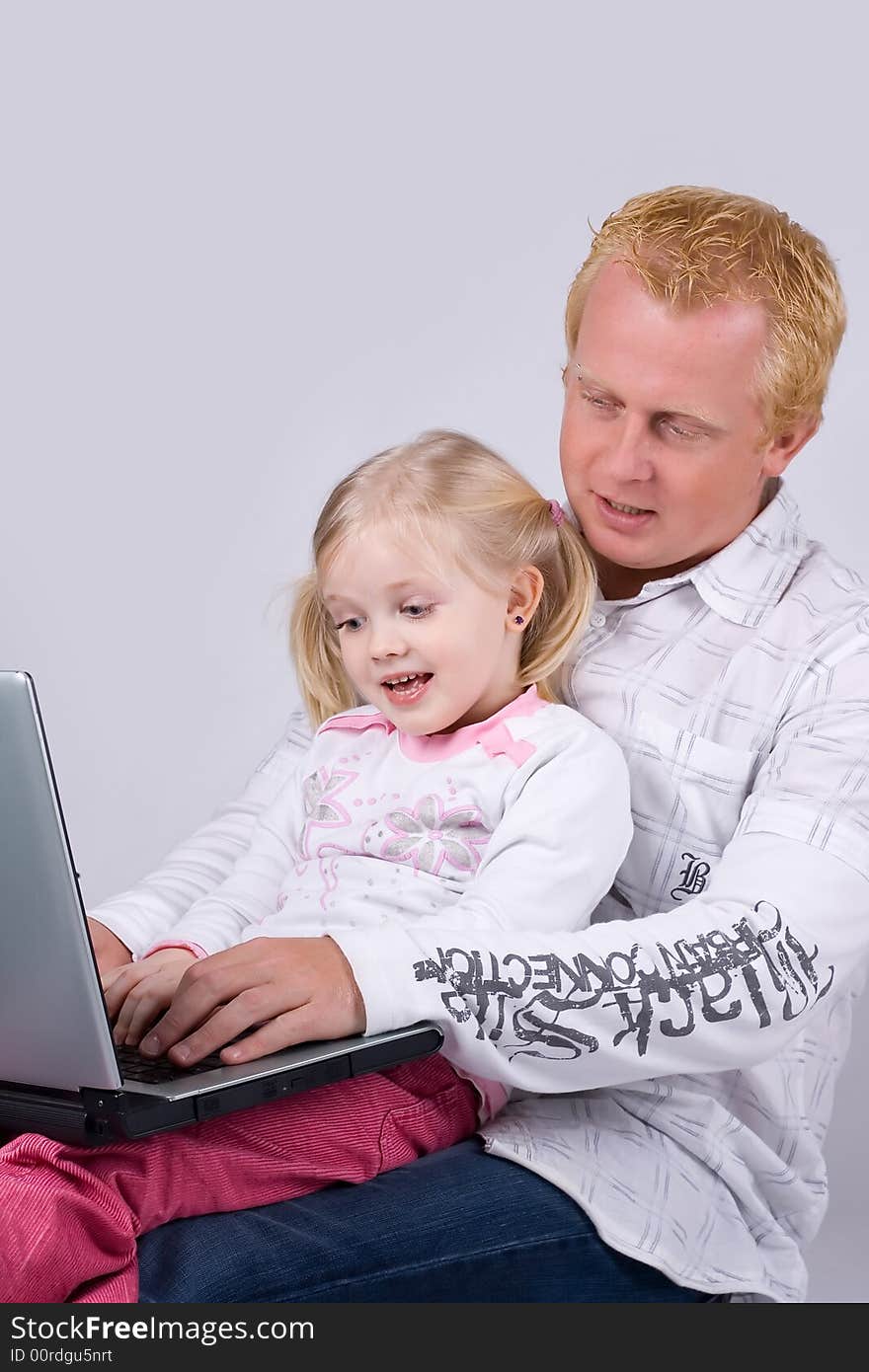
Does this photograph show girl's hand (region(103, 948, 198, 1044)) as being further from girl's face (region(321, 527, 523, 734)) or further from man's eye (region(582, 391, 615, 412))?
man's eye (region(582, 391, 615, 412))

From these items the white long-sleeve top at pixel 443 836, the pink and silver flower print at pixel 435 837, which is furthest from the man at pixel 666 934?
the pink and silver flower print at pixel 435 837

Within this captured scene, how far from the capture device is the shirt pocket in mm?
1982

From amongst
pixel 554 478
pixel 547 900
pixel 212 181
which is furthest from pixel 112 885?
pixel 547 900

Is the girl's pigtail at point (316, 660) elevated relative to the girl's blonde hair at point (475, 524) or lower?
lower

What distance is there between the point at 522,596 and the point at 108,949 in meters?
0.68

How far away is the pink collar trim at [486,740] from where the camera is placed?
6.39 feet

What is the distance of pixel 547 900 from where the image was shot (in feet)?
5.88

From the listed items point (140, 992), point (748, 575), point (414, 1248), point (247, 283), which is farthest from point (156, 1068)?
point (247, 283)

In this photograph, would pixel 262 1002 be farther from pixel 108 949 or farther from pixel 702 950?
pixel 108 949

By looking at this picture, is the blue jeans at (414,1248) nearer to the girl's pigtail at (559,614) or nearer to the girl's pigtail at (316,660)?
the girl's pigtail at (559,614)

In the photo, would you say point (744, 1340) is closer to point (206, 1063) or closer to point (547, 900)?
point (547, 900)

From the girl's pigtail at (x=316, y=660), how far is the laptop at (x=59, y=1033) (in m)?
0.77

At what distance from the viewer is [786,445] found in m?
2.13

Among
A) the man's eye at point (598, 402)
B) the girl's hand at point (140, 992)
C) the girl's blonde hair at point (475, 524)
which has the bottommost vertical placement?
the girl's hand at point (140, 992)
